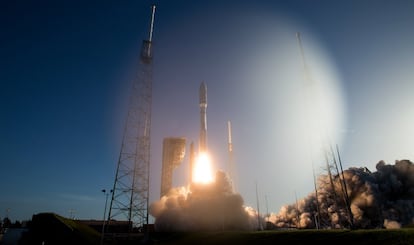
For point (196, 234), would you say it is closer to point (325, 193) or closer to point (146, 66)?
point (146, 66)

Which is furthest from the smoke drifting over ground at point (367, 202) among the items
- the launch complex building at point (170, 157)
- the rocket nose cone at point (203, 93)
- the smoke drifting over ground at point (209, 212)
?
the launch complex building at point (170, 157)

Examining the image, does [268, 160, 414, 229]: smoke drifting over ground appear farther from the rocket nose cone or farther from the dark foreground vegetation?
the rocket nose cone

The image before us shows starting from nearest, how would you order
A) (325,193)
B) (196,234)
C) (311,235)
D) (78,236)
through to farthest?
(311,235) → (78,236) → (196,234) → (325,193)

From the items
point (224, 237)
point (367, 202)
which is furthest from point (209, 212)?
point (367, 202)

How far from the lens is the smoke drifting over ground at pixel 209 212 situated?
7394 cm

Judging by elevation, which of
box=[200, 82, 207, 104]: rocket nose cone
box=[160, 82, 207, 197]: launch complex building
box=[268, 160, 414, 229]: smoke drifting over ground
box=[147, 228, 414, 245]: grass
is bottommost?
box=[147, 228, 414, 245]: grass

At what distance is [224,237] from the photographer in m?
55.3

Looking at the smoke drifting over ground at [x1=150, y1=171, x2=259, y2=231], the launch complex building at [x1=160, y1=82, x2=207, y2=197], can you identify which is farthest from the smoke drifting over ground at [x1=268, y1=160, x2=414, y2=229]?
the launch complex building at [x1=160, y1=82, x2=207, y2=197]

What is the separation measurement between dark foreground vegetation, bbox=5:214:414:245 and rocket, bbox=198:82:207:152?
1013 inches

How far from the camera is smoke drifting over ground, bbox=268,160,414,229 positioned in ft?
276

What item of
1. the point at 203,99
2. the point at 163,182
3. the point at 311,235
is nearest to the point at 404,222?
the point at 311,235

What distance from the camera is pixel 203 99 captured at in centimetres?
8406

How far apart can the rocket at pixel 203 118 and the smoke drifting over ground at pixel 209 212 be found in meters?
9.82

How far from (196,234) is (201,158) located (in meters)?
23.3
